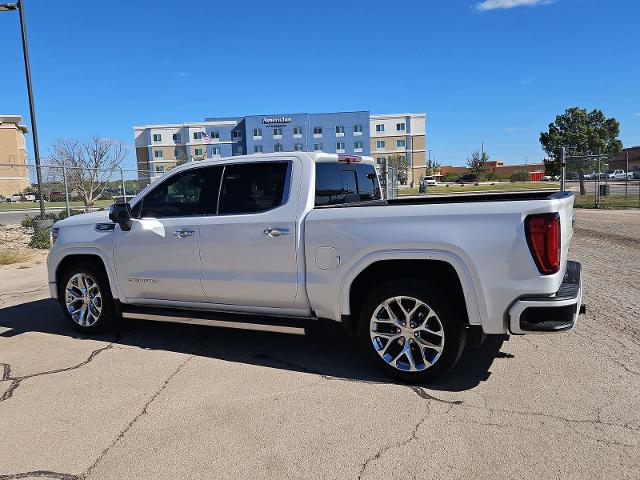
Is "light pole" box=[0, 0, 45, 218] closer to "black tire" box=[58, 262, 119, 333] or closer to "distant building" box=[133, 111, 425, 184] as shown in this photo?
"black tire" box=[58, 262, 119, 333]

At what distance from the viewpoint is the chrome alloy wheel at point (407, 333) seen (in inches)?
149

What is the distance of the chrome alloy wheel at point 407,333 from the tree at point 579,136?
40.2m

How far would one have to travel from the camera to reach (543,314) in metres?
3.40

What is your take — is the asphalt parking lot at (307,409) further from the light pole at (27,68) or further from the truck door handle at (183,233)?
the light pole at (27,68)

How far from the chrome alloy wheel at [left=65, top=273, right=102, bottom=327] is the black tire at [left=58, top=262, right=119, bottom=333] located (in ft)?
0.08

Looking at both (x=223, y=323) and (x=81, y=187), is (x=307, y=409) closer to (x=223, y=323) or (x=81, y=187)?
(x=223, y=323)

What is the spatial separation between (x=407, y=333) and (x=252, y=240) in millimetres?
1537

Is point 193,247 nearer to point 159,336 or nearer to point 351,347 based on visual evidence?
point 159,336

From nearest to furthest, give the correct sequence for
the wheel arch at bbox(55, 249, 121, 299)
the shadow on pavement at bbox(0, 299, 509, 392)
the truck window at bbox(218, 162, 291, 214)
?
the shadow on pavement at bbox(0, 299, 509, 392)
the truck window at bbox(218, 162, 291, 214)
the wheel arch at bbox(55, 249, 121, 299)

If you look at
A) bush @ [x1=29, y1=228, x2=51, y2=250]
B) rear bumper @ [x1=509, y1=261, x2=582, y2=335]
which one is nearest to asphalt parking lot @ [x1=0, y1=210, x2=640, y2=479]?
rear bumper @ [x1=509, y1=261, x2=582, y2=335]

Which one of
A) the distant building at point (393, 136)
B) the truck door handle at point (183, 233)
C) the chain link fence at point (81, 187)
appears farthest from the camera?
the distant building at point (393, 136)

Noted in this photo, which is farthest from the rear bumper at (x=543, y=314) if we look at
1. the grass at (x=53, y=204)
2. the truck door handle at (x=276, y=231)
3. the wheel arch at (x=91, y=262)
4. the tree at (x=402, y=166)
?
the tree at (x=402, y=166)

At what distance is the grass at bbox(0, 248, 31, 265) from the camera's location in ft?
37.0

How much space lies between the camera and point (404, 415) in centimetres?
340
